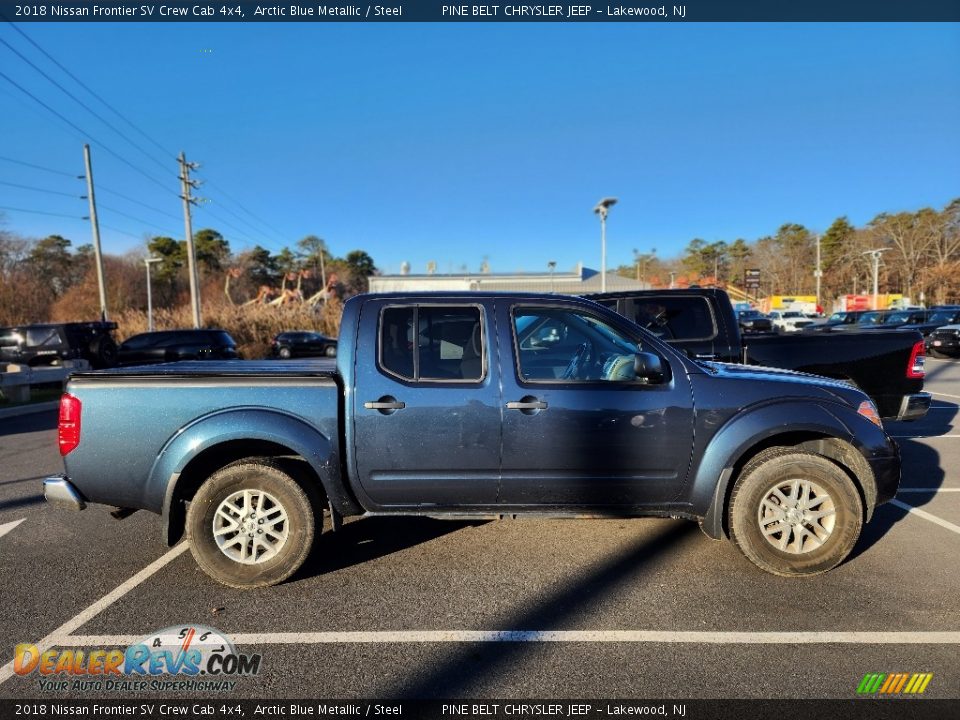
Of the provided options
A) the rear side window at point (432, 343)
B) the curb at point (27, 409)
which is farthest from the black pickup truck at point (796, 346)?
the curb at point (27, 409)

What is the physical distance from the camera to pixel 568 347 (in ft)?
13.7

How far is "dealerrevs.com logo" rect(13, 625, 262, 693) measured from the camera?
258cm

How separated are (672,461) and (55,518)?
5233 millimetres

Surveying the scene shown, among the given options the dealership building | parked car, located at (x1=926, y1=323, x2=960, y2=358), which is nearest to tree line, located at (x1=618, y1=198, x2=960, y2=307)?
the dealership building

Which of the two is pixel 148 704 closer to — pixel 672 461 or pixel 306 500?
pixel 306 500

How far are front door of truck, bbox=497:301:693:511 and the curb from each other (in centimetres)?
1231

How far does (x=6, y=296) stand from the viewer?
1458 inches

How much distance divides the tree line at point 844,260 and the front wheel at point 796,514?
40473 mm

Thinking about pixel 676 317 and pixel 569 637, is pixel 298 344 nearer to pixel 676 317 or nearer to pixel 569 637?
pixel 676 317

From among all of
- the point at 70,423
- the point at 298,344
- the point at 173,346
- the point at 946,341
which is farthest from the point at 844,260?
the point at 70,423

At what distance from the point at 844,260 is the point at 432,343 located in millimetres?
80177

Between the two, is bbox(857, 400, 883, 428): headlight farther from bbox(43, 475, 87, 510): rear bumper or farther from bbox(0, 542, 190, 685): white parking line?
bbox(43, 475, 87, 510): rear bumper

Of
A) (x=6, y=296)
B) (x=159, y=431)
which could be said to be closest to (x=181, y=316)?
(x=6, y=296)

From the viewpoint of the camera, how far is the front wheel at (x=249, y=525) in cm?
340
